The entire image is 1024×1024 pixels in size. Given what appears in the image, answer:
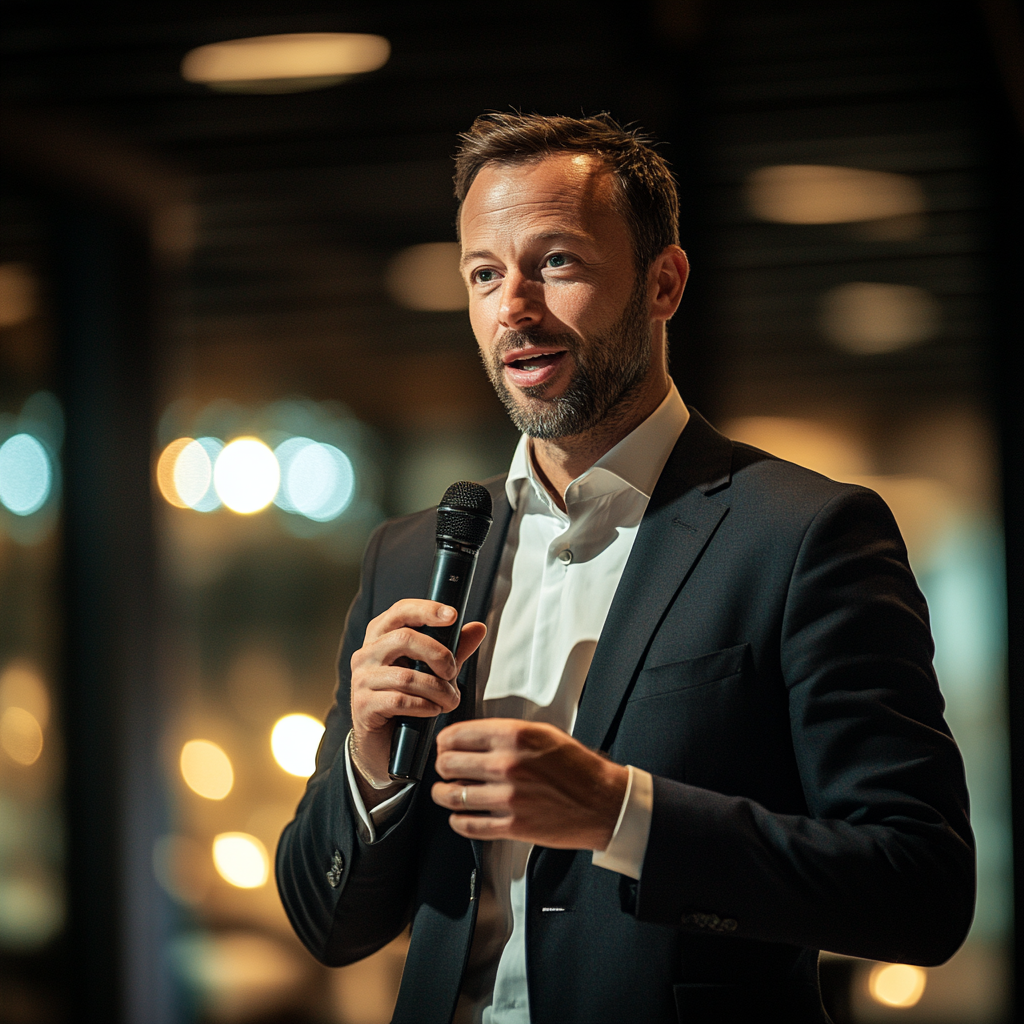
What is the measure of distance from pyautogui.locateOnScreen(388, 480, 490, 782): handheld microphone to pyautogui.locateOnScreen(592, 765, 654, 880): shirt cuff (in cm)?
24

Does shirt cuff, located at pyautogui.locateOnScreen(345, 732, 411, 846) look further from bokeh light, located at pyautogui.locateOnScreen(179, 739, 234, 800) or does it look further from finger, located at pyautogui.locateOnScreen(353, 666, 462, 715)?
bokeh light, located at pyautogui.locateOnScreen(179, 739, 234, 800)

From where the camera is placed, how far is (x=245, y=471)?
399 cm

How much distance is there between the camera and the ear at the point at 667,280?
58.5 inches

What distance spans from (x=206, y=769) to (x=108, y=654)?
593 mm

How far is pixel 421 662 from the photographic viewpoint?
3.78ft

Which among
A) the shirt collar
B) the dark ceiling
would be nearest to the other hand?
the shirt collar

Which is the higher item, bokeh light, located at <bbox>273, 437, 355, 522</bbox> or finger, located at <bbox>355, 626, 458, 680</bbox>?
bokeh light, located at <bbox>273, 437, 355, 522</bbox>

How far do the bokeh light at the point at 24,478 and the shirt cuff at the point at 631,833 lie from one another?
336cm

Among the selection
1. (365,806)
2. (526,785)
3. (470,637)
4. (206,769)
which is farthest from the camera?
(206,769)

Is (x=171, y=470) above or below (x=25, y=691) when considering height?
above

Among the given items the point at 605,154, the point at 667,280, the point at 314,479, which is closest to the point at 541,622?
the point at 667,280

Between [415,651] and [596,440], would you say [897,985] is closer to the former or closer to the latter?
[596,440]

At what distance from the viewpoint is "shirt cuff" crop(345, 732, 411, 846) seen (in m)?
1.33

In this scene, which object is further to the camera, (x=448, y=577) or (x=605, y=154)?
(x=605, y=154)
